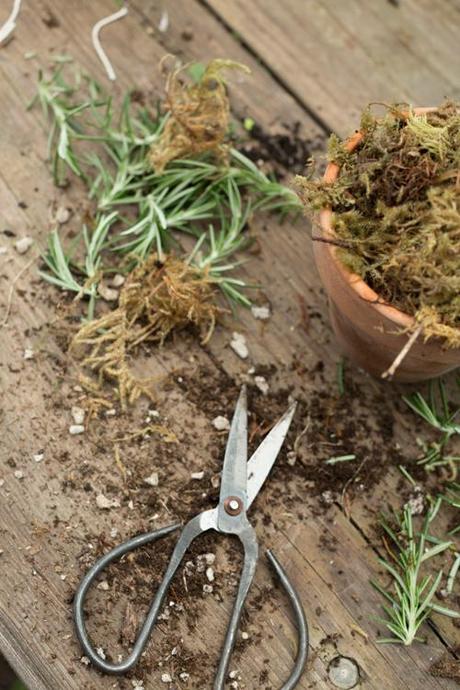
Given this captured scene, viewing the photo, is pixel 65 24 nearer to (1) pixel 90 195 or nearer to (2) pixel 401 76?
(1) pixel 90 195

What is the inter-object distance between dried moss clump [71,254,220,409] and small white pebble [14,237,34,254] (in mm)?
227

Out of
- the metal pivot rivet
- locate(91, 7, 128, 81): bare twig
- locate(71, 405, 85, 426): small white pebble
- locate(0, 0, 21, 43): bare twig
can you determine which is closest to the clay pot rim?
the metal pivot rivet

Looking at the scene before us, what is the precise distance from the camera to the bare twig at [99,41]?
6.80 ft

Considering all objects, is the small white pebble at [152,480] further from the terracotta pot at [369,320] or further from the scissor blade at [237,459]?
the terracotta pot at [369,320]

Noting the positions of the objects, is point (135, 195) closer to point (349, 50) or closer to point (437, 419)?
point (349, 50)

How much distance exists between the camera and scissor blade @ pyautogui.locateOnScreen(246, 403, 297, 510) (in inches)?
66.7

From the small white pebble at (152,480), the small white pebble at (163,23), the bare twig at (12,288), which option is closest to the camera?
the small white pebble at (152,480)

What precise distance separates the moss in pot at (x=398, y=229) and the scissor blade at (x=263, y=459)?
280mm

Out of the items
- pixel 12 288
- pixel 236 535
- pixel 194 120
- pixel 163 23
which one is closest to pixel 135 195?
pixel 194 120

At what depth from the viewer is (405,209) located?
4.96ft

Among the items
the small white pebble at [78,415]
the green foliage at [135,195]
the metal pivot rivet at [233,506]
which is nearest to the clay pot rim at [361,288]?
the green foliage at [135,195]

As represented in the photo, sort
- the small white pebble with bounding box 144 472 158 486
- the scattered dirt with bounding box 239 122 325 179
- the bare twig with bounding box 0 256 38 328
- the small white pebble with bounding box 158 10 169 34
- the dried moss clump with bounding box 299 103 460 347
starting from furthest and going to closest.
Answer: the small white pebble with bounding box 158 10 169 34 < the scattered dirt with bounding box 239 122 325 179 < the bare twig with bounding box 0 256 38 328 < the small white pebble with bounding box 144 472 158 486 < the dried moss clump with bounding box 299 103 460 347

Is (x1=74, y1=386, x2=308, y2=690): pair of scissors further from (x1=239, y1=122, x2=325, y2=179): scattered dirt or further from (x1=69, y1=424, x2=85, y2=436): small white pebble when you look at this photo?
(x1=239, y1=122, x2=325, y2=179): scattered dirt

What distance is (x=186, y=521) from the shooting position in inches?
66.8
